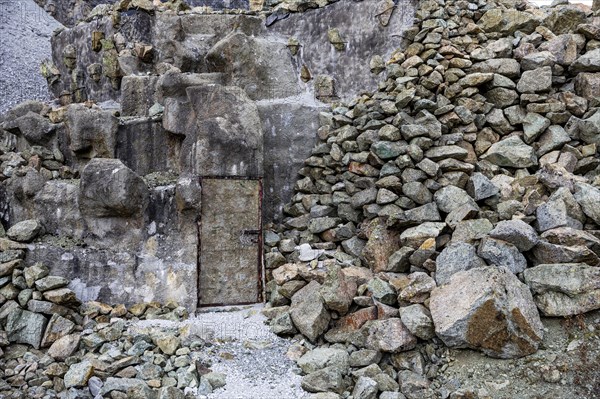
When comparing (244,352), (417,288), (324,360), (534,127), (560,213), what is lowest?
(244,352)

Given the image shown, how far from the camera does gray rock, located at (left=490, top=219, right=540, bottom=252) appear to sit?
4965 mm

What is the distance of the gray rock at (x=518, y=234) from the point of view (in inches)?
195

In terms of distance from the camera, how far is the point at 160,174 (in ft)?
23.9

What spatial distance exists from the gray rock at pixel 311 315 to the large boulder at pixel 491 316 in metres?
1.38

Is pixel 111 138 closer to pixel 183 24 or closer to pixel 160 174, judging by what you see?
pixel 160 174

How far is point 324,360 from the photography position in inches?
195

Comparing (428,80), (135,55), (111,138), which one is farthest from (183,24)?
(428,80)

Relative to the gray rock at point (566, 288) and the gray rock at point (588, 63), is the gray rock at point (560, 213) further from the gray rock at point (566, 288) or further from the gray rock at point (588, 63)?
the gray rock at point (588, 63)

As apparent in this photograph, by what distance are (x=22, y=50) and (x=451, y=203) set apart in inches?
574

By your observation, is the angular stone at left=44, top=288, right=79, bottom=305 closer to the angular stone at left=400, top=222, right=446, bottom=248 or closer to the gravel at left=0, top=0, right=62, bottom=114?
the angular stone at left=400, top=222, right=446, bottom=248

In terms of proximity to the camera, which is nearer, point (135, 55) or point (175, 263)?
point (175, 263)

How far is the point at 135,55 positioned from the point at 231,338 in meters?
6.23

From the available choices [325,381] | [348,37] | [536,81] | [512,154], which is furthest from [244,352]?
[348,37]

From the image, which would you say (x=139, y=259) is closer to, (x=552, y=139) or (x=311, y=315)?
(x=311, y=315)
